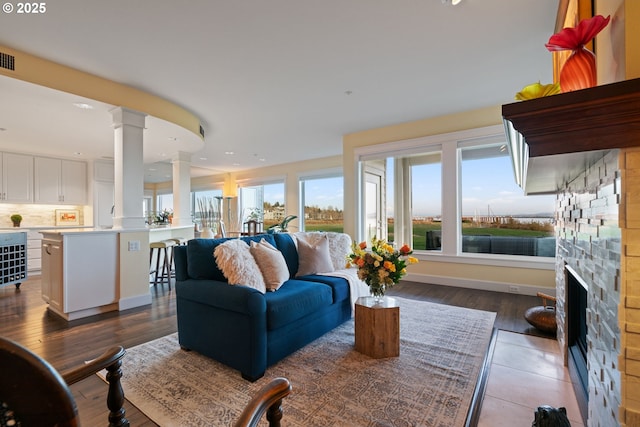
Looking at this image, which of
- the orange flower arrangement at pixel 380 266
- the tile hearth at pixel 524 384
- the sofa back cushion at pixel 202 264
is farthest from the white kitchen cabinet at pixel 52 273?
the tile hearth at pixel 524 384

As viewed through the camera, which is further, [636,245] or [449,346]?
[449,346]

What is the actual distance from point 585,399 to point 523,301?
250cm

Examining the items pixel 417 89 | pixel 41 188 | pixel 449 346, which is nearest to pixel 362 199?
pixel 417 89

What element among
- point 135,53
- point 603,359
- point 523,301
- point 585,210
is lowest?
point 523,301

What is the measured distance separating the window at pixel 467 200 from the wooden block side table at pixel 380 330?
9.26 ft

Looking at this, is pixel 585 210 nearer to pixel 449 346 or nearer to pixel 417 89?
pixel 449 346

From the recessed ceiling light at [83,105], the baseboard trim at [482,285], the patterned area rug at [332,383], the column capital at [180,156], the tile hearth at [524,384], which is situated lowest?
the tile hearth at [524,384]

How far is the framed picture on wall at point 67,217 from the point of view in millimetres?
6648

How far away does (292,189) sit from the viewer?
8.09m

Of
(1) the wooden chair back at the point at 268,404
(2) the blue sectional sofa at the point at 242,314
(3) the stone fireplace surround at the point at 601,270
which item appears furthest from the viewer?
(2) the blue sectional sofa at the point at 242,314

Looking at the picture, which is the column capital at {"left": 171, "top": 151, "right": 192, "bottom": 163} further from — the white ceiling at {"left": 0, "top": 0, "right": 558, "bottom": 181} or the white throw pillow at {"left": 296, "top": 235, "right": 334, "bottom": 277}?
the white throw pillow at {"left": 296, "top": 235, "right": 334, "bottom": 277}

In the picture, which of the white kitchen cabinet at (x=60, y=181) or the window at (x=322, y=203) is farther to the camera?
the window at (x=322, y=203)

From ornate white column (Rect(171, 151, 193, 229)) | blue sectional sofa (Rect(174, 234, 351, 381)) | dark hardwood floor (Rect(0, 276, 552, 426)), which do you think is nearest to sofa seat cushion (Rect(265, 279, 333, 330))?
blue sectional sofa (Rect(174, 234, 351, 381))

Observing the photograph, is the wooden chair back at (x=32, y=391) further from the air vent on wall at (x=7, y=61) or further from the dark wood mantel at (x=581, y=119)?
the air vent on wall at (x=7, y=61)
